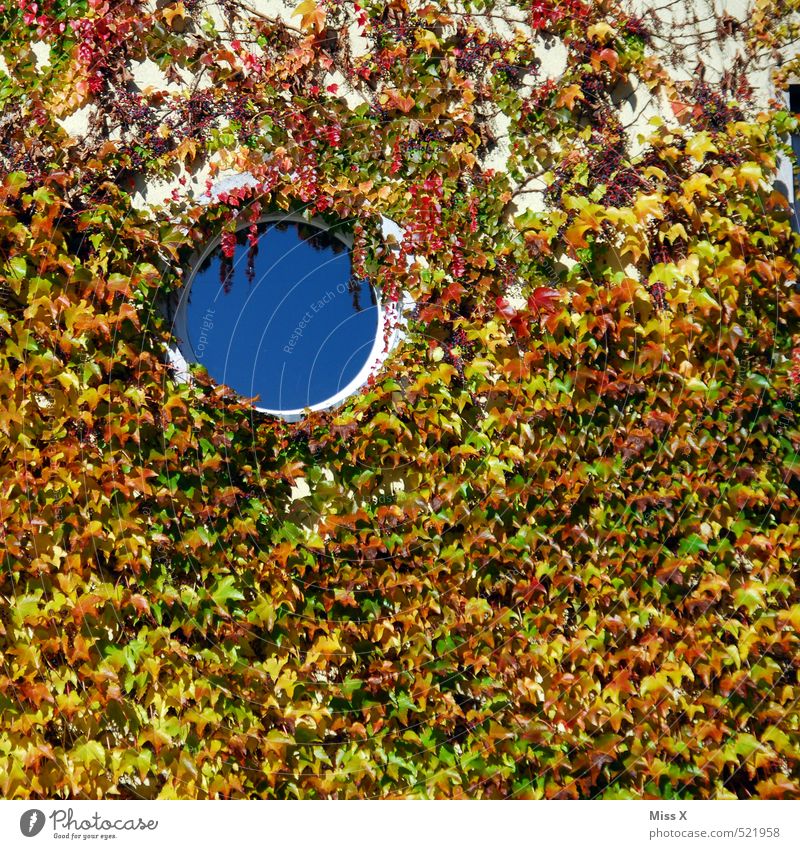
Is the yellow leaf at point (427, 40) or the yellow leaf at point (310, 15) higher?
the yellow leaf at point (310, 15)

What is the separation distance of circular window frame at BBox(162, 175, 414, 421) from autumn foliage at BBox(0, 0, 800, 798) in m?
0.06

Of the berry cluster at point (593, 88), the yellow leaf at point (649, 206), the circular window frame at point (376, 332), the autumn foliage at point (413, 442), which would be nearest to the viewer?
the autumn foliage at point (413, 442)

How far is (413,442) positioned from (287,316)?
873mm

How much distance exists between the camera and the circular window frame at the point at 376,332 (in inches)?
155

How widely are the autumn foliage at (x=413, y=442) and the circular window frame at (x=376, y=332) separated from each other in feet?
0.19

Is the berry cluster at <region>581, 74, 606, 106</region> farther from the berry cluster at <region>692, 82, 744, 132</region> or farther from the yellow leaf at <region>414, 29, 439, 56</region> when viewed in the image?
the yellow leaf at <region>414, 29, 439, 56</region>

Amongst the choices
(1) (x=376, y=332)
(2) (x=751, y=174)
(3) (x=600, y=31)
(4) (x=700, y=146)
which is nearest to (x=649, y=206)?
(4) (x=700, y=146)

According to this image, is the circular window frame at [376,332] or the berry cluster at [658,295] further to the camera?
the berry cluster at [658,295]

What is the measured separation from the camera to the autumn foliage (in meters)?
3.80

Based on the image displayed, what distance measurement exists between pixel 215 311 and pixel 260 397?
0.46 meters

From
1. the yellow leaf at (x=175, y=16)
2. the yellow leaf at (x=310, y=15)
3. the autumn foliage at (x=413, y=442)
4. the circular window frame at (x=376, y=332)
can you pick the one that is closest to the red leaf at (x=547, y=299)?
the autumn foliage at (x=413, y=442)

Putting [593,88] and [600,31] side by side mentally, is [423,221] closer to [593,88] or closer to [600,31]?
[593,88]

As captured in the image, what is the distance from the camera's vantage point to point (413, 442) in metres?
3.96

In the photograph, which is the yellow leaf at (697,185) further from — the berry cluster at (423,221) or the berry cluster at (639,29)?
the berry cluster at (423,221)
